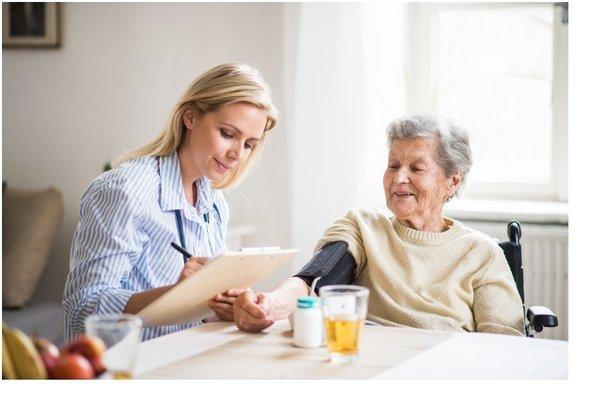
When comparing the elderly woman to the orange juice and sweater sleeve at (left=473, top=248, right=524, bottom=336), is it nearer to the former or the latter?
sweater sleeve at (left=473, top=248, right=524, bottom=336)

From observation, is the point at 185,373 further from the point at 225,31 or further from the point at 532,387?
the point at 225,31

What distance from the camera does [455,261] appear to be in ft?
7.23

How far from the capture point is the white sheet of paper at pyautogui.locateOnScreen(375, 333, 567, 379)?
4.92ft

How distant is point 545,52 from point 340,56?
0.90m

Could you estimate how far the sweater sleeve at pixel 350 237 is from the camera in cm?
226

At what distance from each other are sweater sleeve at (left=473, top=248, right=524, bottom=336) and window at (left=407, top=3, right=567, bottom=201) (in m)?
1.56

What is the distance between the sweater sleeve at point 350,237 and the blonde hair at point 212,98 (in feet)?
1.15

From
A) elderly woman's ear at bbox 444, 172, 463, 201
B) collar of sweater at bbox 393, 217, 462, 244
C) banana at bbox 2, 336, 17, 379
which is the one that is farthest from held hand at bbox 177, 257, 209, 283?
elderly woman's ear at bbox 444, 172, 463, 201

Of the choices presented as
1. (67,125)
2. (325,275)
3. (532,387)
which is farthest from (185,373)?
(67,125)

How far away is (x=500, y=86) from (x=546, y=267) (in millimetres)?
838

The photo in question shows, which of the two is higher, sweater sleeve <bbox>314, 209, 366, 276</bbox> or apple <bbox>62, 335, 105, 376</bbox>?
sweater sleeve <bbox>314, 209, 366, 276</bbox>

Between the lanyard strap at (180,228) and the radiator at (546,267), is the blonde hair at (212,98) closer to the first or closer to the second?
the lanyard strap at (180,228)

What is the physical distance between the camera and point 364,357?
1.59 m

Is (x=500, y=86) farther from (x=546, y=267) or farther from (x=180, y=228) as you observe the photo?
(x=180, y=228)
